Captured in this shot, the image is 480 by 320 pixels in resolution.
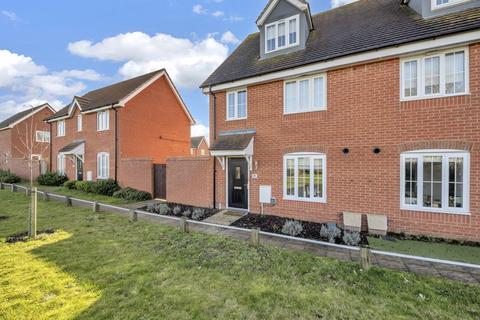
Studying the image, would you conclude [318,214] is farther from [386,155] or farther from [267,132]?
[267,132]

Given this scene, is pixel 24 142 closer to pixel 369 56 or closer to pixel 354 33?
pixel 354 33

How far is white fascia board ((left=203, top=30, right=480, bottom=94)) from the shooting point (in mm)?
6410

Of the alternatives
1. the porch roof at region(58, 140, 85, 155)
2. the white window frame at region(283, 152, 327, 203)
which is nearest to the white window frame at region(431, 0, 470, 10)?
the white window frame at region(283, 152, 327, 203)

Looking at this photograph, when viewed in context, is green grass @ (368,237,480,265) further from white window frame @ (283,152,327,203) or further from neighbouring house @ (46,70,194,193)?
neighbouring house @ (46,70,194,193)

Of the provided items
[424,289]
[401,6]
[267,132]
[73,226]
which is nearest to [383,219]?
[424,289]

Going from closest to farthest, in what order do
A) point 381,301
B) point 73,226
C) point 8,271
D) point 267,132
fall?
point 381,301 → point 8,271 → point 73,226 → point 267,132

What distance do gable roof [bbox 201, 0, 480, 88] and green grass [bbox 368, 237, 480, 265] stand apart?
6.03 metres

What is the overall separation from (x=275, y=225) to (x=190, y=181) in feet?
17.7

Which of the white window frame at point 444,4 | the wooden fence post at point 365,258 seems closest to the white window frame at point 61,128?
the wooden fence post at point 365,258

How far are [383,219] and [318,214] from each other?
6.88 feet

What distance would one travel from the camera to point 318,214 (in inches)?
337

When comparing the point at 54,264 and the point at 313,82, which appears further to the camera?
the point at 313,82

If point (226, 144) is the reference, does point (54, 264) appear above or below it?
below

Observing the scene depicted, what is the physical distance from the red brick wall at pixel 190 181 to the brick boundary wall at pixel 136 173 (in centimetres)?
222
